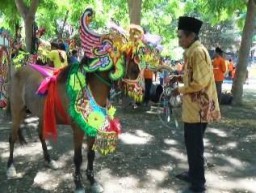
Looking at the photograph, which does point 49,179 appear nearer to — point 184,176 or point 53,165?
point 53,165

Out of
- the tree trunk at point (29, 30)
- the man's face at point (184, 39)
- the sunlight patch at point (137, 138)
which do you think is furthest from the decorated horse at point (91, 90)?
the tree trunk at point (29, 30)

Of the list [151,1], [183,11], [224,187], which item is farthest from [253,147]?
[183,11]

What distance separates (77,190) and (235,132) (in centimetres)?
517

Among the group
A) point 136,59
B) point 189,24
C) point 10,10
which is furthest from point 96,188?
point 10,10

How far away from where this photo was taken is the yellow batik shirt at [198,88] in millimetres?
4969

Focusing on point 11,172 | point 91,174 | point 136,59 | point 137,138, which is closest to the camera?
point 136,59

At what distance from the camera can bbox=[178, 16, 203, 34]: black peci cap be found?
16.4 feet

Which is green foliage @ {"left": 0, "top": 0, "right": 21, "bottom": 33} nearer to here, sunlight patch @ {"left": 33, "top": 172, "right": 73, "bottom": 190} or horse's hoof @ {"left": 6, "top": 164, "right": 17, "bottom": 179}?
horse's hoof @ {"left": 6, "top": 164, "right": 17, "bottom": 179}

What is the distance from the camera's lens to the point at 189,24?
5.02m

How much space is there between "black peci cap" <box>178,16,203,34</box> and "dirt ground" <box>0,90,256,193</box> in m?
2.13

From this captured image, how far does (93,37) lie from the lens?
5.14 m

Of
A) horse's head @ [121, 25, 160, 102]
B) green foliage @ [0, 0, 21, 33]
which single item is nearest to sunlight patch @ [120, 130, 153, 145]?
horse's head @ [121, 25, 160, 102]

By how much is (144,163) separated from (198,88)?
7.32ft

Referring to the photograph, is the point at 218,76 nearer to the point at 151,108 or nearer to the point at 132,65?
the point at 151,108
